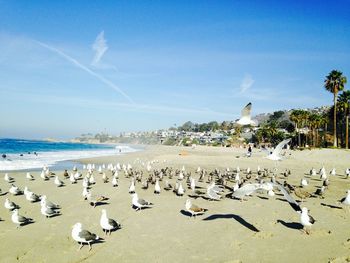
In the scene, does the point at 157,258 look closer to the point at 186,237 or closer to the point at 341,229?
the point at 186,237

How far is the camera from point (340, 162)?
44.6m

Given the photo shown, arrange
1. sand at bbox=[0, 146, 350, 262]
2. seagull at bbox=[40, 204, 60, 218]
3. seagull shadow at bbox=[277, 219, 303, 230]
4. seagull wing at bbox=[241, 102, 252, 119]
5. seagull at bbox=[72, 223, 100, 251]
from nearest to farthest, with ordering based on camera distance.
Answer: sand at bbox=[0, 146, 350, 262] → seagull at bbox=[72, 223, 100, 251] → seagull shadow at bbox=[277, 219, 303, 230] → seagull at bbox=[40, 204, 60, 218] → seagull wing at bbox=[241, 102, 252, 119]

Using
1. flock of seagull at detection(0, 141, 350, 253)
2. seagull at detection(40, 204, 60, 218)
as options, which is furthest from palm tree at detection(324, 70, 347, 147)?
seagull at detection(40, 204, 60, 218)

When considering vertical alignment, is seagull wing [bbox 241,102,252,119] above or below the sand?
above

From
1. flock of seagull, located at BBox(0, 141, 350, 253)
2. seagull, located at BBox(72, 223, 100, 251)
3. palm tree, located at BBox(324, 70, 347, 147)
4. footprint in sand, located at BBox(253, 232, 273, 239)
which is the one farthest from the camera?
palm tree, located at BBox(324, 70, 347, 147)

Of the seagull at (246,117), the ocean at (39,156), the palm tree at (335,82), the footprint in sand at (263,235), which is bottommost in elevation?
the ocean at (39,156)

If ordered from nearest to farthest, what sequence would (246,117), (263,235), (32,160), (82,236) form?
(82,236)
(263,235)
(246,117)
(32,160)

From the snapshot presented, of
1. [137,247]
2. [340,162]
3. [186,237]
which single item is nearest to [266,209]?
[186,237]

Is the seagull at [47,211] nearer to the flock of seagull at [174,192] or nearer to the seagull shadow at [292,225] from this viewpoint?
the flock of seagull at [174,192]

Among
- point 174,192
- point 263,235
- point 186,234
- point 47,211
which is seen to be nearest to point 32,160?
point 174,192

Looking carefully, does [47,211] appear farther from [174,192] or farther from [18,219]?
[174,192]

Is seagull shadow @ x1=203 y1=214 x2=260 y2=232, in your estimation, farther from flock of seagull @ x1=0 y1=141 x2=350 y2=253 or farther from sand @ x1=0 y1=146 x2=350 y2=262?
flock of seagull @ x1=0 y1=141 x2=350 y2=253

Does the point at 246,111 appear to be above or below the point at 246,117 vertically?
above

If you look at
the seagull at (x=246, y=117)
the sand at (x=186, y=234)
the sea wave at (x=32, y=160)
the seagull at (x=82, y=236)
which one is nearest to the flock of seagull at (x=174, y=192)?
the seagull at (x=82, y=236)
